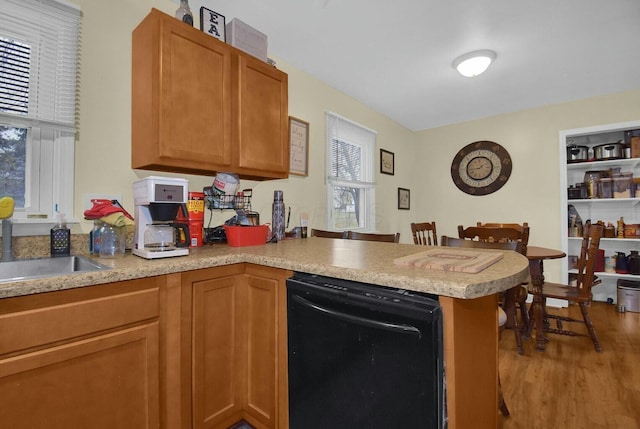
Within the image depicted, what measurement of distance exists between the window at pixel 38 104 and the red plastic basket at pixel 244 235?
80cm

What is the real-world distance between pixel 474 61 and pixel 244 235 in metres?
2.47

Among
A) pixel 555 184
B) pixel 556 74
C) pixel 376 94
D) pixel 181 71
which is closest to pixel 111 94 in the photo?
pixel 181 71

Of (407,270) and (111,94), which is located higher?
(111,94)

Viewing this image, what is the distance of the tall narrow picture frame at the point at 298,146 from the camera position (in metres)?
2.77

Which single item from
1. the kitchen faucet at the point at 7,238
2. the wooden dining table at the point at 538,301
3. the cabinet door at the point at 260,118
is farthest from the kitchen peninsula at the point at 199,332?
the wooden dining table at the point at 538,301

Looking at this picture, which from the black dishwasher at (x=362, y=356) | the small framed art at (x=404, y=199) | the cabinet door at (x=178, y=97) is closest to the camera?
the black dishwasher at (x=362, y=356)

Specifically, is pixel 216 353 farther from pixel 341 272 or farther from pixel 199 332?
pixel 341 272

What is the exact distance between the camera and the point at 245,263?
1470 mm

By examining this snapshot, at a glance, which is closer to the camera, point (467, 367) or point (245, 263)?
point (467, 367)

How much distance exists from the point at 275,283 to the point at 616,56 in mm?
3630

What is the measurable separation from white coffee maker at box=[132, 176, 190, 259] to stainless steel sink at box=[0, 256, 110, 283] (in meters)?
0.20

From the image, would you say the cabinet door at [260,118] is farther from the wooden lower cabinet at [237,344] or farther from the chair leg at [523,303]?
the chair leg at [523,303]

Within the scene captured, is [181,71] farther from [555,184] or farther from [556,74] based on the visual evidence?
[555,184]

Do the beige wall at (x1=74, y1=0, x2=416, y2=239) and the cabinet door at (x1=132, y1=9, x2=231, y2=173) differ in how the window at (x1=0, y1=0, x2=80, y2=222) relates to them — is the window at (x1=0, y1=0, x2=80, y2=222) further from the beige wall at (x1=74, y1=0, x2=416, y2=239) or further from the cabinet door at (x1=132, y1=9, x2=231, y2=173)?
the cabinet door at (x1=132, y1=9, x2=231, y2=173)
